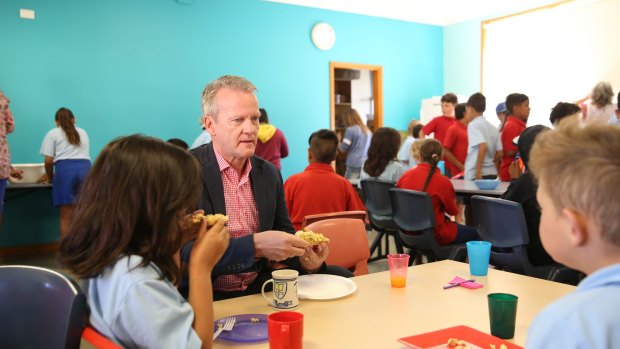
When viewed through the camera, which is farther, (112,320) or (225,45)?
(225,45)

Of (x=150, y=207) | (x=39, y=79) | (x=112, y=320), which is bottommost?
(x=112, y=320)

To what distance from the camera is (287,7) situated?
7.86m

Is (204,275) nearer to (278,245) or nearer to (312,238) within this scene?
(278,245)

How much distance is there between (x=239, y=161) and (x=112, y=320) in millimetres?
1051

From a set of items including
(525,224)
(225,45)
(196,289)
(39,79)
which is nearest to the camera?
(196,289)

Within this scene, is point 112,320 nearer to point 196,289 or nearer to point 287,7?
point 196,289

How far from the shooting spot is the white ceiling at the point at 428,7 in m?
8.05

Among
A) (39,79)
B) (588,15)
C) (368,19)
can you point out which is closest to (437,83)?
(368,19)

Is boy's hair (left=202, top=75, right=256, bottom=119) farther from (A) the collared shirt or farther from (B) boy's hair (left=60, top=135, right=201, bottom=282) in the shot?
(B) boy's hair (left=60, top=135, right=201, bottom=282)

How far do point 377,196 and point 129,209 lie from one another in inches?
144

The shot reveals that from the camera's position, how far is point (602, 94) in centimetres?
618

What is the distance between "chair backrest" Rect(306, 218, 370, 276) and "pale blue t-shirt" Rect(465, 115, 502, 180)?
11.2ft

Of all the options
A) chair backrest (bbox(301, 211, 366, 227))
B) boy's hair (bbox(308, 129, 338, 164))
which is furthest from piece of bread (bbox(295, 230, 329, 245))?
boy's hair (bbox(308, 129, 338, 164))

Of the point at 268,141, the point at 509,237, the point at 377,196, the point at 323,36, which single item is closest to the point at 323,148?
the point at 377,196
